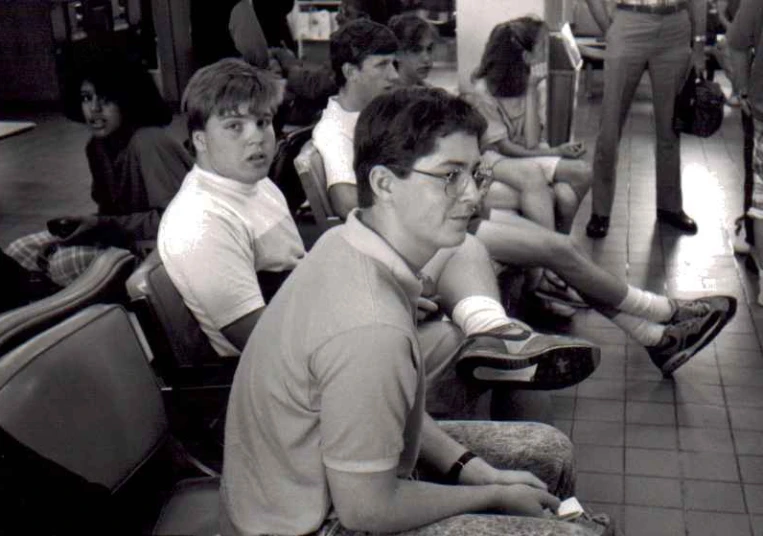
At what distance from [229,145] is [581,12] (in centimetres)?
686

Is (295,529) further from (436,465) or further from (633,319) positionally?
(633,319)

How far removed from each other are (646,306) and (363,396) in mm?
2167

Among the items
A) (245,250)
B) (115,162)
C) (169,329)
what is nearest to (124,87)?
(115,162)

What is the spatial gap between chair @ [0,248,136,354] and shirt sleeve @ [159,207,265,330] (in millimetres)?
179

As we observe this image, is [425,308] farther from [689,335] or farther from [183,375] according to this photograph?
[689,335]

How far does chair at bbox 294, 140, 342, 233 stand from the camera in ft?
11.1

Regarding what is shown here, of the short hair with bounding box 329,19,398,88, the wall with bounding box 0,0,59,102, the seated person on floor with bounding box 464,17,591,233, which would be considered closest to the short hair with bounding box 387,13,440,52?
the seated person on floor with bounding box 464,17,591,233

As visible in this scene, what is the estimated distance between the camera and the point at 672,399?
11.2ft

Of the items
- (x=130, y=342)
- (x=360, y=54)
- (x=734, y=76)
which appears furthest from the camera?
(x=734, y=76)

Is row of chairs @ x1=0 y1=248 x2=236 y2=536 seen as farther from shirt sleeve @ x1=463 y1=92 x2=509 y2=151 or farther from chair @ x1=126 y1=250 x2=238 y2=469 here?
shirt sleeve @ x1=463 y1=92 x2=509 y2=151

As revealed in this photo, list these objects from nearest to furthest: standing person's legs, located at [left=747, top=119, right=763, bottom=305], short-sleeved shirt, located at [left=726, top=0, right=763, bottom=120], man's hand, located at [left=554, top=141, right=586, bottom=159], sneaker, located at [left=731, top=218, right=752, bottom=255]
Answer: short-sleeved shirt, located at [left=726, top=0, right=763, bottom=120], standing person's legs, located at [left=747, top=119, right=763, bottom=305], man's hand, located at [left=554, top=141, right=586, bottom=159], sneaker, located at [left=731, top=218, right=752, bottom=255]

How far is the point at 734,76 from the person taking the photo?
15.2ft

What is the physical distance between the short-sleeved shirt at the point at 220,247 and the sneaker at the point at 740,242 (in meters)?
2.83

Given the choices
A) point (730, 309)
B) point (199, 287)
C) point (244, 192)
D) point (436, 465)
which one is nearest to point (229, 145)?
point (244, 192)
